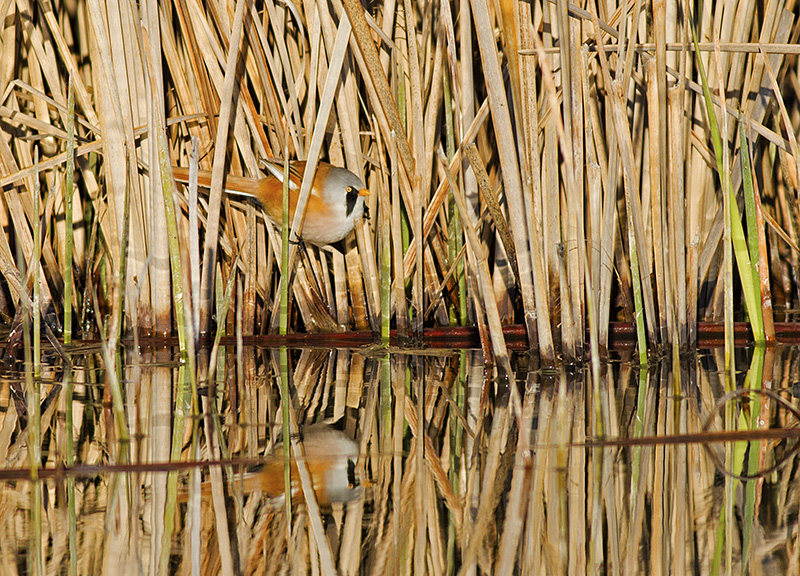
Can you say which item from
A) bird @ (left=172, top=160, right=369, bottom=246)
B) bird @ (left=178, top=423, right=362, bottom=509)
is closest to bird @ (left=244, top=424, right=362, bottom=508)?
bird @ (left=178, top=423, right=362, bottom=509)

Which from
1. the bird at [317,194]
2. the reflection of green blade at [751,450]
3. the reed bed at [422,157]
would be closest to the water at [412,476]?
the reflection of green blade at [751,450]

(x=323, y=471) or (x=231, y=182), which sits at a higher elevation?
(x=231, y=182)

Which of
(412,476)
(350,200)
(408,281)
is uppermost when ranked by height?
(350,200)

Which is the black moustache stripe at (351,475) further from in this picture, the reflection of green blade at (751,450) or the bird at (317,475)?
the reflection of green blade at (751,450)

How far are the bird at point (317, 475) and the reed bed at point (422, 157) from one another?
52 cm

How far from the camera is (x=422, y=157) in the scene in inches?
89.6

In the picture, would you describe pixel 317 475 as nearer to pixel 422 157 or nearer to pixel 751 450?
pixel 751 450

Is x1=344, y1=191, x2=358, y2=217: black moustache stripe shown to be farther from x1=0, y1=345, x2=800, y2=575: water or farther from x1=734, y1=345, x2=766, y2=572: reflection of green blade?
x1=734, y1=345, x2=766, y2=572: reflection of green blade

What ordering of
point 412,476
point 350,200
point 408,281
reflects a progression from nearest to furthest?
1. point 412,476
2. point 350,200
3. point 408,281

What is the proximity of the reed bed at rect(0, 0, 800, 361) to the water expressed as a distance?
257 millimetres

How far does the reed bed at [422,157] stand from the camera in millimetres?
2023

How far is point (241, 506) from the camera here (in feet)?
4.18

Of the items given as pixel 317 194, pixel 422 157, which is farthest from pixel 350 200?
pixel 422 157

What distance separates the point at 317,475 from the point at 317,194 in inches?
49.1
